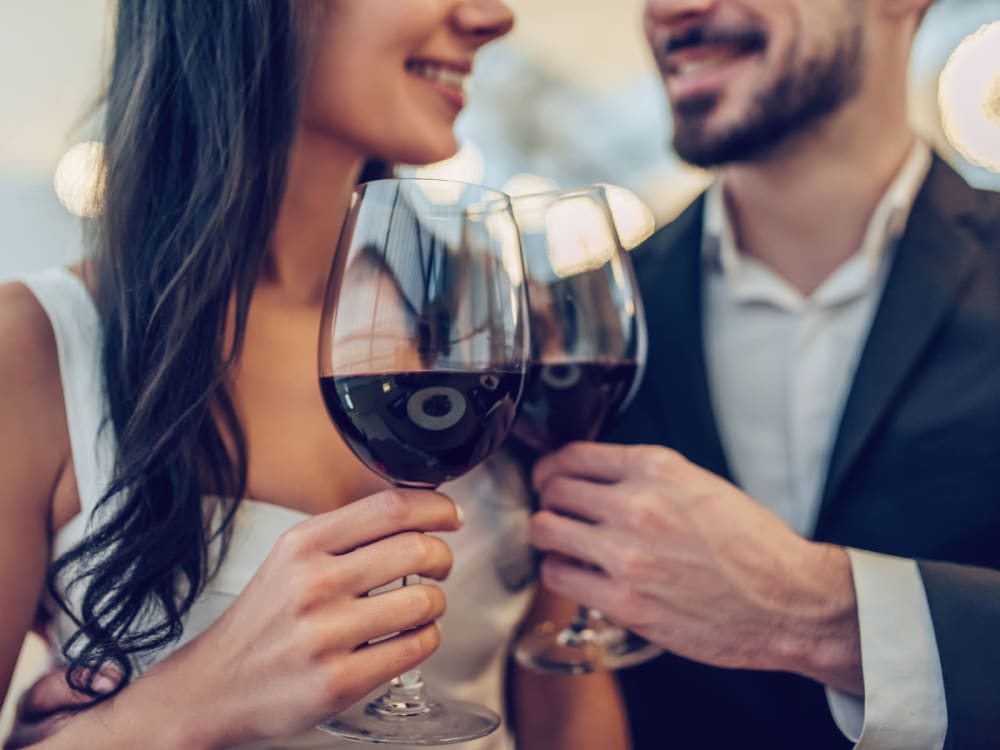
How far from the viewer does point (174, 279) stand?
110cm

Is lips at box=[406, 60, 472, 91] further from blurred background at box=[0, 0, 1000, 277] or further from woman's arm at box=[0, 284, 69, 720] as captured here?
woman's arm at box=[0, 284, 69, 720]

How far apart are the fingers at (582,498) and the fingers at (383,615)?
0.36 metres

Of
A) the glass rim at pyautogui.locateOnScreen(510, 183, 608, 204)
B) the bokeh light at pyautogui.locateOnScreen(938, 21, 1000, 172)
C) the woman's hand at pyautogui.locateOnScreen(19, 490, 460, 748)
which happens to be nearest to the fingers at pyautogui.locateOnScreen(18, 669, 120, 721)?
the woman's hand at pyautogui.locateOnScreen(19, 490, 460, 748)

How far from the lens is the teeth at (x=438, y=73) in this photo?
1312mm

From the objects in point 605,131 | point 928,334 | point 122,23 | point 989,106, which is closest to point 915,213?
point 928,334

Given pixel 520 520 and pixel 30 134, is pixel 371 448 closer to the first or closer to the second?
pixel 520 520

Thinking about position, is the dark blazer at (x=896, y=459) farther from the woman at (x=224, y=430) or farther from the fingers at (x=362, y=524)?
the fingers at (x=362, y=524)

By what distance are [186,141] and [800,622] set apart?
0.98 m

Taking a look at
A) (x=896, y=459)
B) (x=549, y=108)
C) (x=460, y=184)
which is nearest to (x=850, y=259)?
(x=896, y=459)

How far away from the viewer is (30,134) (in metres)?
5.20

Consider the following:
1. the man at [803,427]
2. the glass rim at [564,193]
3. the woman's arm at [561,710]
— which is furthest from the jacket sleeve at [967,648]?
the glass rim at [564,193]

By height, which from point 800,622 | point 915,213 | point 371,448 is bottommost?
point 800,622

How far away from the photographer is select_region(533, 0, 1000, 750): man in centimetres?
115

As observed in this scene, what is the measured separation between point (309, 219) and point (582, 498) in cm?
61
